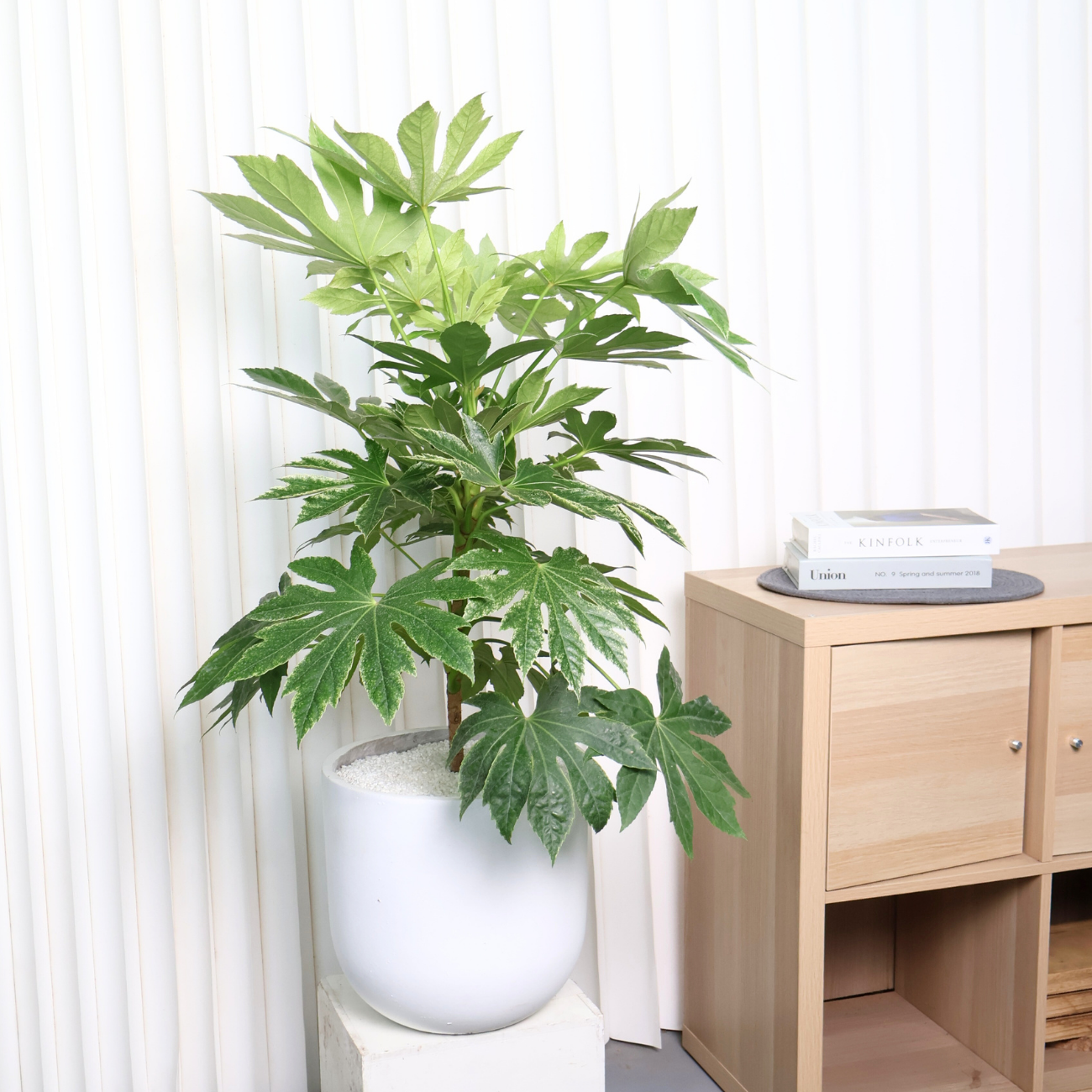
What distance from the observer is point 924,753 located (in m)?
1.31

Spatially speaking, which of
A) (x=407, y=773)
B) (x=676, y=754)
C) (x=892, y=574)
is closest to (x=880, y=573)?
(x=892, y=574)

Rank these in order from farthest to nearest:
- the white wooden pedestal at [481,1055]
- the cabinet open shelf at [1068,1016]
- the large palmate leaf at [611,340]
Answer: the cabinet open shelf at [1068,1016] < the white wooden pedestal at [481,1055] < the large palmate leaf at [611,340]

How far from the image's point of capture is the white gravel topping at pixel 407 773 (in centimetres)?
115

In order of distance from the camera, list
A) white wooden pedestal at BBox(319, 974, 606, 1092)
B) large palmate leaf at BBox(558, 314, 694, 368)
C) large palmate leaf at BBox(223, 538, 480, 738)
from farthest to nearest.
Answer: white wooden pedestal at BBox(319, 974, 606, 1092)
large palmate leaf at BBox(558, 314, 694, 368)
large palmate leaf at BBox(223, 538, 480, 738)

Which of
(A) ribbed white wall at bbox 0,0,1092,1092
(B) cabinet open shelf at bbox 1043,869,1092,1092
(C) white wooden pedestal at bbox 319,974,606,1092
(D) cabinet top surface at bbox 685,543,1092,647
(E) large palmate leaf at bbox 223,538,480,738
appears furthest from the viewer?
(B) cabinet open shelf at bbox 1043,869,1092,1092

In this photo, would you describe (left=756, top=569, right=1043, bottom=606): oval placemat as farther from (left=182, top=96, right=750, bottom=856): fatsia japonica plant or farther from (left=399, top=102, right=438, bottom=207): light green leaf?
(left=399, top=102, right=438, bottom=207): light green leaf

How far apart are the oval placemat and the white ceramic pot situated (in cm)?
45

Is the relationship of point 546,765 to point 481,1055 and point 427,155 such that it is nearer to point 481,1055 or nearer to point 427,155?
point 481,1055

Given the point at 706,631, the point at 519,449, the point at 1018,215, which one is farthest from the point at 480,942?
the point at 1018,215

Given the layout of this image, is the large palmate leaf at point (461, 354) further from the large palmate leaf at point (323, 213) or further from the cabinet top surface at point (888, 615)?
the cabinet top surface at point (888, 615)

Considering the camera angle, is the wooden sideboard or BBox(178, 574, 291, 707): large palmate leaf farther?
the wooden sideboard

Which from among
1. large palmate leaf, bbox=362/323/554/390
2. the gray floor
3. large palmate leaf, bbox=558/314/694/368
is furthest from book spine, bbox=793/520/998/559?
the gray floor

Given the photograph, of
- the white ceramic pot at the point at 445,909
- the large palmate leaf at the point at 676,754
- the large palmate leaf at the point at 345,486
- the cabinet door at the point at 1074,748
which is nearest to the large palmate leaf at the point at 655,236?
the large palmate leaf at the point at 345,486

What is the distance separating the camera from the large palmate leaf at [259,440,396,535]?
104cm
